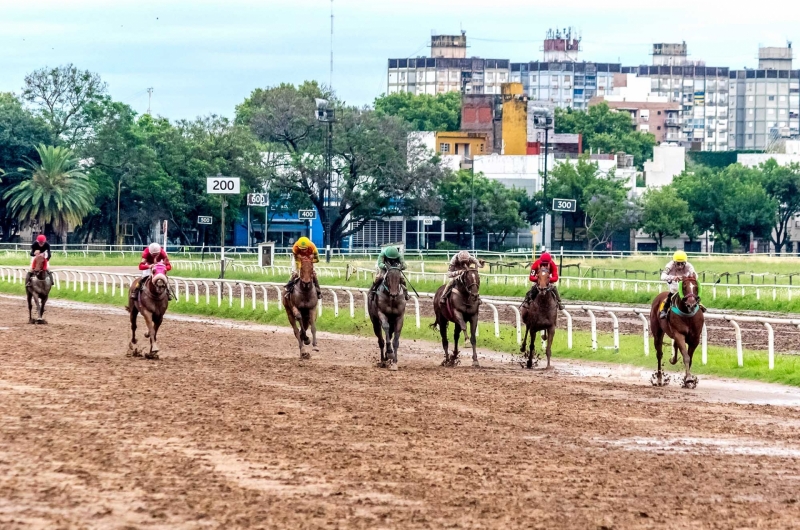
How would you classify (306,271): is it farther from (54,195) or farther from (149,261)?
(54,195)

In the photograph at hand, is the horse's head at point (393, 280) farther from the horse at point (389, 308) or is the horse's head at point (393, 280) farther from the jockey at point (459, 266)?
the jockey at point (459, 266)

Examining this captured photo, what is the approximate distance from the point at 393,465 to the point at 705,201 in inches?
3326

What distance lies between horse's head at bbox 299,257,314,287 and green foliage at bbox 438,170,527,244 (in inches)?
2522

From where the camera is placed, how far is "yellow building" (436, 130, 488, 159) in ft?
373

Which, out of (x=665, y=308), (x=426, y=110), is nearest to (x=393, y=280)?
(x=665, y=308)

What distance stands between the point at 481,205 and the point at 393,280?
66.6 m

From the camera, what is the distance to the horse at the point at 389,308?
2070cm

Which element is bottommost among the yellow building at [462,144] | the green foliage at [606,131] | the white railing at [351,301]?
the white railing at [351,301]

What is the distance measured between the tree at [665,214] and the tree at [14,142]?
36.1 metres

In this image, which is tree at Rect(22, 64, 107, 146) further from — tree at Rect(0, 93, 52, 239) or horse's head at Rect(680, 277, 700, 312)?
horse's head at Rect(680, 277, 700, 312)

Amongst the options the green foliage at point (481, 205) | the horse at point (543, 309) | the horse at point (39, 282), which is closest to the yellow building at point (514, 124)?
the green foliage at point (481, 205)

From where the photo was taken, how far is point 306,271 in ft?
70.7

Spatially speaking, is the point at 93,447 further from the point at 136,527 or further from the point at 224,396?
the point at 224,396

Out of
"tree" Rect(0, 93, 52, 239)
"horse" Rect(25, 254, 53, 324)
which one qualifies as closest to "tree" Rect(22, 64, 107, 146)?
"tree" Rect(0, 93, 52, 239)
